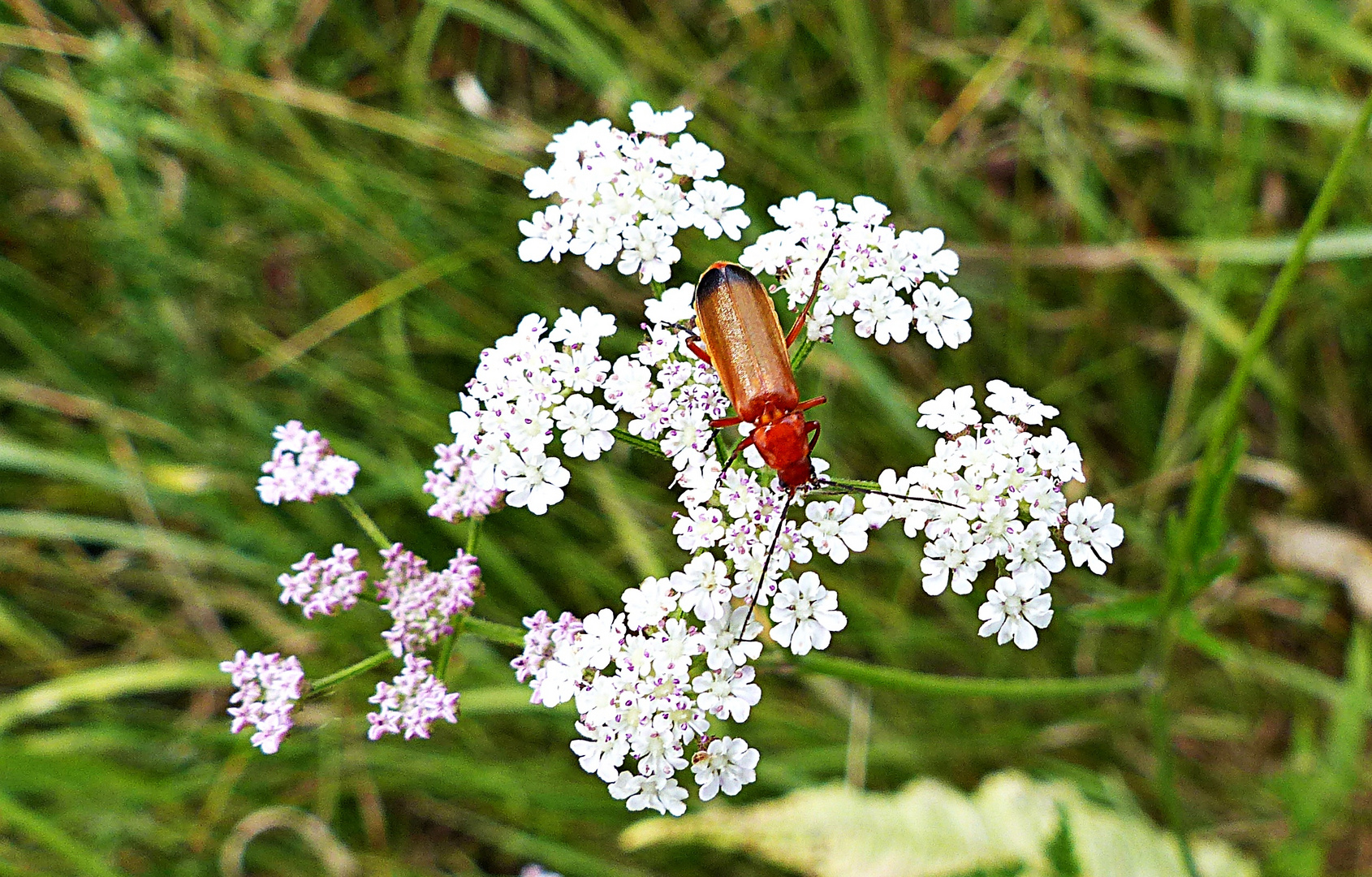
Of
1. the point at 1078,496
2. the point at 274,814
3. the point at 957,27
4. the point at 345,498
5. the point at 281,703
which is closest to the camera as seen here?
the point at 281,703

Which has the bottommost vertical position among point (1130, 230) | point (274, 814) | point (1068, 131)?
point (274, 814)

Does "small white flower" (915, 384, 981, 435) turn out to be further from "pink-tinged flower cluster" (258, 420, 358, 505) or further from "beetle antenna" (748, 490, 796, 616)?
"pink-tinged flower cluster" (258, 420, 358, 505)

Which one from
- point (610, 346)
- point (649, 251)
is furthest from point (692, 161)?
point (610, 346)

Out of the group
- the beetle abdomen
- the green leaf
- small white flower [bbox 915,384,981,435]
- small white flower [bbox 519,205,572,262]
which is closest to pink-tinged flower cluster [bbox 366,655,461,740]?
the beetle abdomen

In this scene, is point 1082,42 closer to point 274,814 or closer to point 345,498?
point 345,498

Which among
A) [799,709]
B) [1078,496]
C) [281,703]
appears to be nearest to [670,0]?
[1078,496]

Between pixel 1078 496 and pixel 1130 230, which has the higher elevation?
pixel 1130 230

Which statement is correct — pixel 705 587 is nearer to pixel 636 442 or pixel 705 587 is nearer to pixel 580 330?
pixel 636 442
